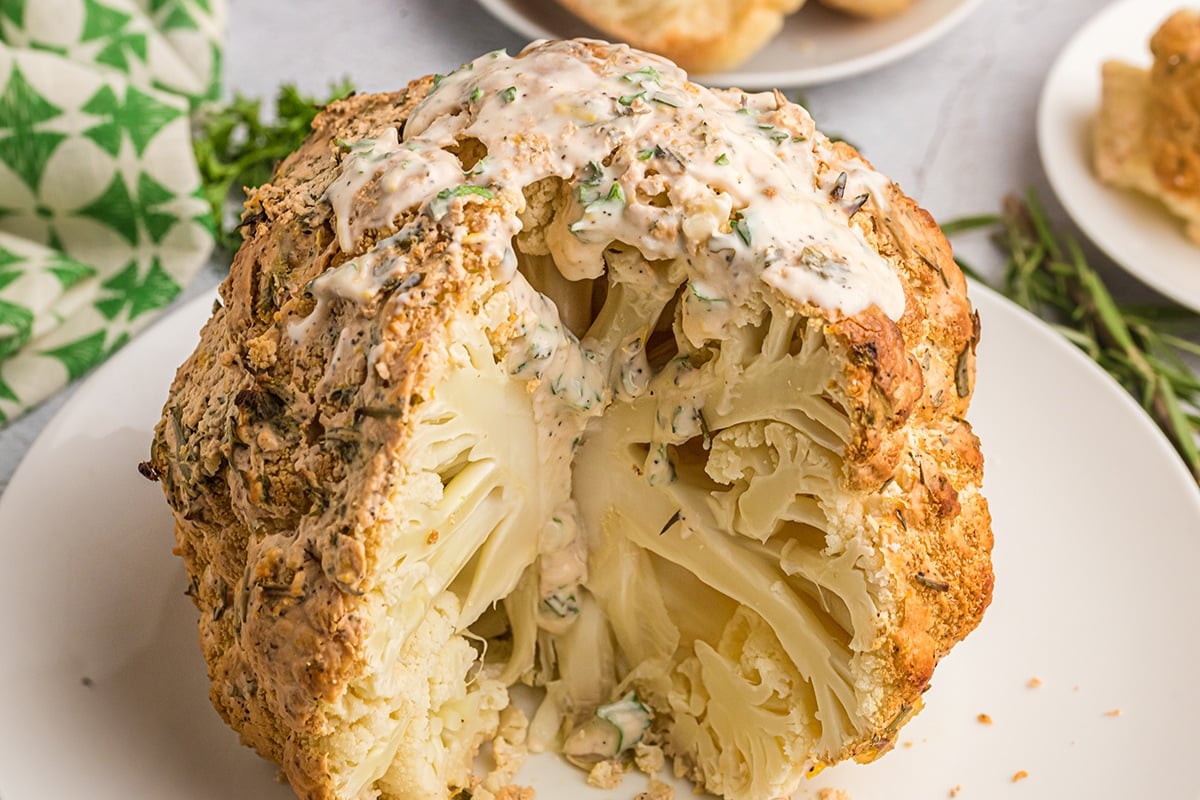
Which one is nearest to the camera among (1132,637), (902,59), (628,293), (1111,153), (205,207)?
(628,293)

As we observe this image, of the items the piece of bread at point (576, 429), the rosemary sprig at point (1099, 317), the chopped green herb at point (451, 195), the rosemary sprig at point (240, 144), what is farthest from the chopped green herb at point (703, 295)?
the rosemary sprig at point (240, 144)

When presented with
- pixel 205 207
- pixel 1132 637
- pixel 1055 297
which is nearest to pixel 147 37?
pixel 205 207

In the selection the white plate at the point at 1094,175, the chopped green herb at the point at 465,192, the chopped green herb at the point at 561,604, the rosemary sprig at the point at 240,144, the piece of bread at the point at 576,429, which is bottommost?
the white plate at the point at 1094,175

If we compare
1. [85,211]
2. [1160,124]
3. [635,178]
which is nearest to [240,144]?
[85,211]

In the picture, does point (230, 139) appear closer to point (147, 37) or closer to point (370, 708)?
point (147, 37)

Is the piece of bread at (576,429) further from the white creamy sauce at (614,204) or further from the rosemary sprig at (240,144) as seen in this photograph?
the rosemary sprig at (240,144)

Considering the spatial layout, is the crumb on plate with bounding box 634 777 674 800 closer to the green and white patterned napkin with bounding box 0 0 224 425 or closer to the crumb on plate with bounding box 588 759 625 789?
the crumb on plate with bounding box 588 759 625 789

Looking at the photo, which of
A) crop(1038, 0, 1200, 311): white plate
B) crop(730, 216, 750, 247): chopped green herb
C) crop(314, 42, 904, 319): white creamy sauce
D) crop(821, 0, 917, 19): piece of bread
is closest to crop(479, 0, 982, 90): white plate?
crop(821, 0, 917, 19): piece of bread

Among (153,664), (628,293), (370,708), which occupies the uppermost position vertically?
(628,293)
